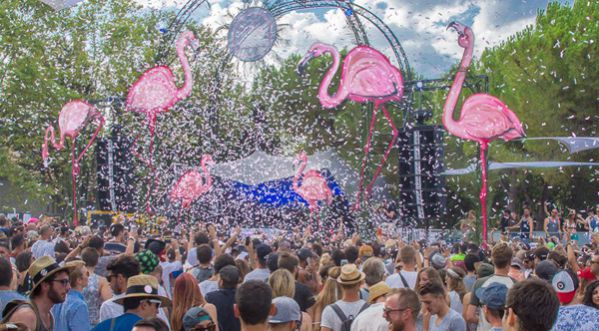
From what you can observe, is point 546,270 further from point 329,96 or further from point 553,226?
point 329,96

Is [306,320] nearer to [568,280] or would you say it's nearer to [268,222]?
[568,280]

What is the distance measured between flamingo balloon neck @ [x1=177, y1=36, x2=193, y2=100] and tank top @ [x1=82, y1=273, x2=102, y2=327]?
13543 mm

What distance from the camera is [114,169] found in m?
21.2

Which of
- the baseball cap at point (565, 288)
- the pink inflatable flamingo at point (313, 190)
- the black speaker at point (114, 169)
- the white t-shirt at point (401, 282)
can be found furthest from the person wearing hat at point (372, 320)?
the pink inflatable flamingo at point (313, 190)

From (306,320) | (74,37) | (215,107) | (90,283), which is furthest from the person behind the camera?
(74,37)

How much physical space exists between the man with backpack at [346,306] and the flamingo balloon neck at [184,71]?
1496 centimetres

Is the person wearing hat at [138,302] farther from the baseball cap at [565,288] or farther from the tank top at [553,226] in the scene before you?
the tank top at [553,226]

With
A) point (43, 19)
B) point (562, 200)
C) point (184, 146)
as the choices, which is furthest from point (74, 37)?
point (562, 200)

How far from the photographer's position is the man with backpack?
208 inches

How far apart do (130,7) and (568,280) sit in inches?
1128

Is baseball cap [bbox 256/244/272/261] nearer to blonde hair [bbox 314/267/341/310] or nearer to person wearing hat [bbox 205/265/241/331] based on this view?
person wearing hat [bbox 205/265/241/331]

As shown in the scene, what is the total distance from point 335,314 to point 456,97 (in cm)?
1179

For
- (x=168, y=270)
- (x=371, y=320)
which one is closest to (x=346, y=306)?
(x=371, y=320)

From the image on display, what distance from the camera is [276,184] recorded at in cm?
3055
